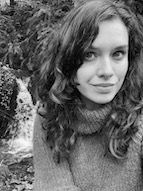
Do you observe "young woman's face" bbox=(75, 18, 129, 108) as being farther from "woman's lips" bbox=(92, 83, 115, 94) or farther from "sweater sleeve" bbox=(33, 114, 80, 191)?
"sweater sleeve" bbox=(33, 114, 80, 191)

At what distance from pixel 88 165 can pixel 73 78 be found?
1.31 ft

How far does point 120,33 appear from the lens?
161cm

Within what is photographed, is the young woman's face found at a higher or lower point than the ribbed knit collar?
higher

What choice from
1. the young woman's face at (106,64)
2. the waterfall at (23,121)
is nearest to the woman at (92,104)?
the young woman's face at (106,64)

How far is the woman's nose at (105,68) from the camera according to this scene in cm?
160

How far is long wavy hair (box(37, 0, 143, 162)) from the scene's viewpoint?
163cm

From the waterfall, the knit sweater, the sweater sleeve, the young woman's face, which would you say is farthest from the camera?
the waterfall

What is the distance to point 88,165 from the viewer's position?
1812 mm

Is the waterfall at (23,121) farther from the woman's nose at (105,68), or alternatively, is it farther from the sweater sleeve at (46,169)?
the woman's nose at (105,68)

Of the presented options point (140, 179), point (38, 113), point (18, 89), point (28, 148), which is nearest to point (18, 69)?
point (18, 89)

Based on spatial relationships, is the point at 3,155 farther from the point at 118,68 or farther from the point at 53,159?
the point at 118,68

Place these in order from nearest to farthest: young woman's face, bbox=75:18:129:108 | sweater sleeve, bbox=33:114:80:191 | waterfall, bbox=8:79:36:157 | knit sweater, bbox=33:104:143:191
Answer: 1. young woman's face, bbox=75:18:129:108
2. knit sweater, bbox=33:104:143:191
3. sweater sleeve, bbox=33:114:80:191
4. waterfall, bbox=8:79:36:157

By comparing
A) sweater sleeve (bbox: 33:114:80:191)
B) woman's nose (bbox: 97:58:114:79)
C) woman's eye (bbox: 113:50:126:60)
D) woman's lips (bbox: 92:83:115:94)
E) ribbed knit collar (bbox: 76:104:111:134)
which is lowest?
sweater sleeve (bbox: 33:114:80:191)

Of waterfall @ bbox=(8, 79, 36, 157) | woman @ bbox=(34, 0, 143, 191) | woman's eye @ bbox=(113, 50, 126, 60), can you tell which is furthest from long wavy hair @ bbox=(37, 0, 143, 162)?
waterfall @ bbox=(8, 79, 36, 157)
